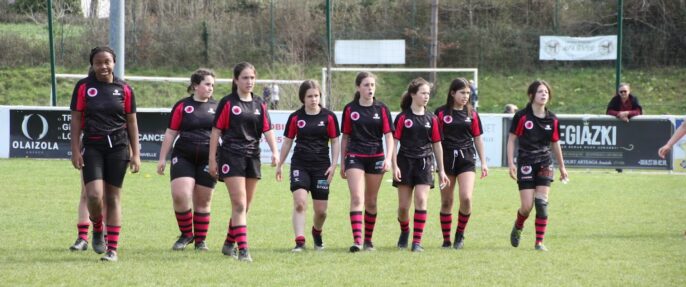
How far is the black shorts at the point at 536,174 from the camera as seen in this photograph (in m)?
10.2

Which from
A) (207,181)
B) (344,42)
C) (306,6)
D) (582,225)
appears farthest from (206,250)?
(306,6)

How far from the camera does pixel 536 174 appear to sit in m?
10.3

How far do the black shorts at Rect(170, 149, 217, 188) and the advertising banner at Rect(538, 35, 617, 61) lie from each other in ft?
76.9

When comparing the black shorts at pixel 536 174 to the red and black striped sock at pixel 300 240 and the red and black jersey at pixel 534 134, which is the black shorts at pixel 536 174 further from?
the red and black striped sock at pixel 300 240

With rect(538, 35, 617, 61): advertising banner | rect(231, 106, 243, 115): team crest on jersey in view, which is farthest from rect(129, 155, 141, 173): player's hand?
rect(538, 35, 617, 61): advertising banner

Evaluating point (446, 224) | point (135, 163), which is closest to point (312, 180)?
point (446, 224)

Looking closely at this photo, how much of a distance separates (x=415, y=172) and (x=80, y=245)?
343 centimetres

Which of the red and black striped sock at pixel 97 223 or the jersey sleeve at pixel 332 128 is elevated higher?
the jersey sleeve at pixel 332 128

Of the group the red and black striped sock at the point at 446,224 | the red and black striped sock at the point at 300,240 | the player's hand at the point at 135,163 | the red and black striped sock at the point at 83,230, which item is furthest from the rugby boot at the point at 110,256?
the red and black striped sock at the point at 446,224

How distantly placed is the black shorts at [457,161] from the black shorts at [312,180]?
143cm

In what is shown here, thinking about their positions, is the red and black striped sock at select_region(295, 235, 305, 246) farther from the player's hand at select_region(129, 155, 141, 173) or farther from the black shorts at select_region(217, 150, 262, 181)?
the player's hand at select_region(129, 155, 141, 173)

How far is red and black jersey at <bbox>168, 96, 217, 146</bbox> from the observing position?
9633mm

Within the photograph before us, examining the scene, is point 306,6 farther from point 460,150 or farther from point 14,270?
point 14,270

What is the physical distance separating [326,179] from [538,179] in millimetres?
2246
